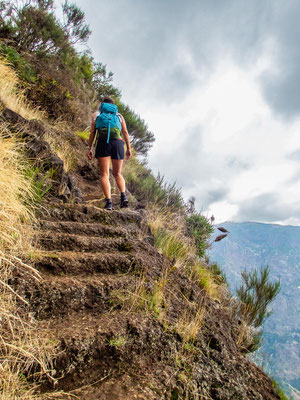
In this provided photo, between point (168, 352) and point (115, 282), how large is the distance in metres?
0.74

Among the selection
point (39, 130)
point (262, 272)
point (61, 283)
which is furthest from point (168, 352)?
point (262, 272)

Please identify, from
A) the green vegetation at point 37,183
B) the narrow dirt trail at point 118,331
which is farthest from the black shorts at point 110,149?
the narrow dirt trail at point 118,331

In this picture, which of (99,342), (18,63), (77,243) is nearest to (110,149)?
(77,243)

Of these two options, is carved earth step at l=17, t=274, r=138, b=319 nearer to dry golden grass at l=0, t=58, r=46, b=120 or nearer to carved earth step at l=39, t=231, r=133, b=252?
carved earth step at l=39, t=231, r=133, b=252

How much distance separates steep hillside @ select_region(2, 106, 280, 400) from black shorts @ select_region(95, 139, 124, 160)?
5.00 ft

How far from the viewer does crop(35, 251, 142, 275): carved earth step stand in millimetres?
2141

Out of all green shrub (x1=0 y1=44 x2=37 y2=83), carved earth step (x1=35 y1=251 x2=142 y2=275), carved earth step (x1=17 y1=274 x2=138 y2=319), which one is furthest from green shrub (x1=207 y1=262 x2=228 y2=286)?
green shrub (x1=0 y1=44 x2=37 y2=83)

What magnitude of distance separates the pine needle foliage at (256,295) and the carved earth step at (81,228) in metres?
3.47

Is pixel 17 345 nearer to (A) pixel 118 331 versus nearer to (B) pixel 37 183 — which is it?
(A) pixel 118 331

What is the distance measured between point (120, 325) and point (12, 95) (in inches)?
211

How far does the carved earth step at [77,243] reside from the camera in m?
2.47

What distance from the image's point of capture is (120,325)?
182 cm

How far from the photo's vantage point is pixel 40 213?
2.99 m

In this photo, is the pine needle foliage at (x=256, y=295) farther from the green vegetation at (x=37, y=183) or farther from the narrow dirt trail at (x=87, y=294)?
the green vegetation at (x=37, y=183)
